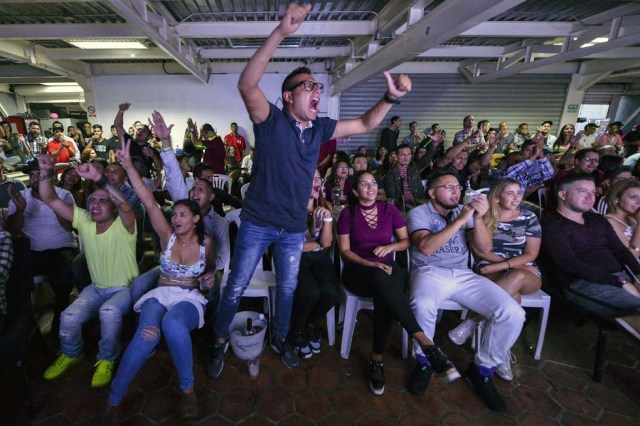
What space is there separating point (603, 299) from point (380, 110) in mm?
1976

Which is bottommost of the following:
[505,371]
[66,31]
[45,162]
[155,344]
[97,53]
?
[505,371]

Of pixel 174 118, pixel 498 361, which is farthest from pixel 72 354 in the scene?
pixel 174 118

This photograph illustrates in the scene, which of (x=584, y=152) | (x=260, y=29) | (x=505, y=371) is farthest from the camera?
(x=260, y=29)

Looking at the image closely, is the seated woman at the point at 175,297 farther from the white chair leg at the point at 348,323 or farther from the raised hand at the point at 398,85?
the raised hand at the point at 398,85

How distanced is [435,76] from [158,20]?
7.21 meters

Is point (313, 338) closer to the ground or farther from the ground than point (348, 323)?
closer to the ground

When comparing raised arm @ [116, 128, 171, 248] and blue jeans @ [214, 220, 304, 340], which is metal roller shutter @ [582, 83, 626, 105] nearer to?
blue jeans @ [214, 220, 304, 340]

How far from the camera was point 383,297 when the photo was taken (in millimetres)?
2062

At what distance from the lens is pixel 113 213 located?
2.21 meters

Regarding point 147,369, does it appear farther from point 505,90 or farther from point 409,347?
point 505,90

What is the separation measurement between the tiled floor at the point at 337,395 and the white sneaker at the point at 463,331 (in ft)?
0.42

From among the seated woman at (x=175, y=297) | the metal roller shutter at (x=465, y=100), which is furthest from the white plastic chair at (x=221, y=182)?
the metal roller shutter at (x=465, y=100)

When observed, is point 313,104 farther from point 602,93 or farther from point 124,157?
point 602,93

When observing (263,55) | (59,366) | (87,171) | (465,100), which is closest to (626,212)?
(263,55)
